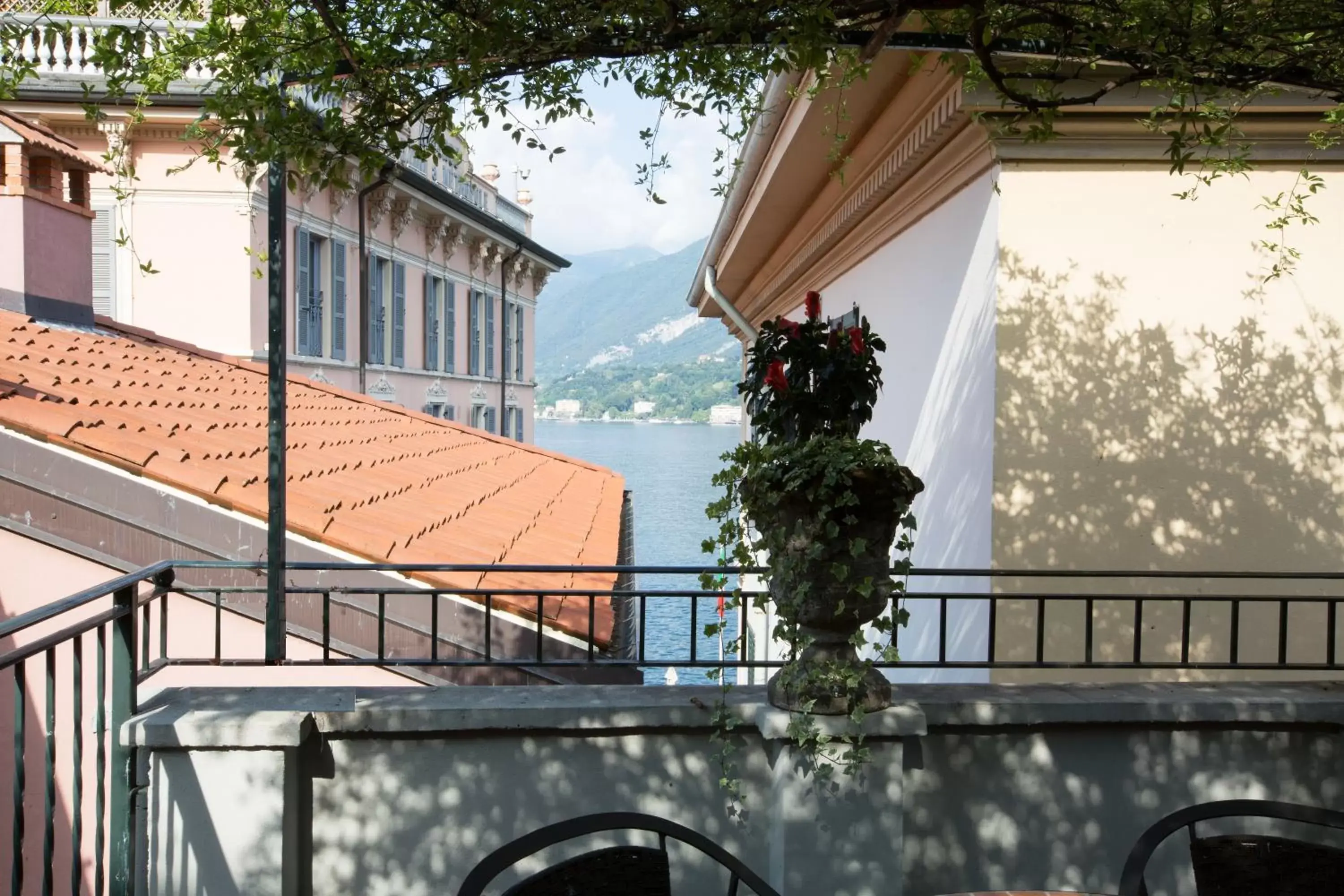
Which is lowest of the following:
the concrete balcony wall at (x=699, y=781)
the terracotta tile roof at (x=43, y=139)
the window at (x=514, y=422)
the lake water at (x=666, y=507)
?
the lake water at (x=666, y=507)

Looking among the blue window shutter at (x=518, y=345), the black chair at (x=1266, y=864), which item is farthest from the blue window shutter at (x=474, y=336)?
the black chair at (x=1266, y=864)

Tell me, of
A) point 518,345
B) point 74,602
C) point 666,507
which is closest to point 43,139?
point 74,602

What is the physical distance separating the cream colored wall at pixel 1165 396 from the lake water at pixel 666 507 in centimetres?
157

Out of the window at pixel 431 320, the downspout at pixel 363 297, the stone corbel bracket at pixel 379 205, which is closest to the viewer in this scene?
the downspout at pixel 363 297

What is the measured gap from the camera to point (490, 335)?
27266 mm

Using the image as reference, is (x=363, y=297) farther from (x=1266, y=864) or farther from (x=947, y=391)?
(x=1266, y=864)

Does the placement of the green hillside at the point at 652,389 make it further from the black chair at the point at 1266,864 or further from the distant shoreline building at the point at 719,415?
the black chair at the point at 1266,864

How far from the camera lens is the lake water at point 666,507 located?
49.7ft

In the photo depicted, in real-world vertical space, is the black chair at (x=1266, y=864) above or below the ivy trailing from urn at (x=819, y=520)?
below

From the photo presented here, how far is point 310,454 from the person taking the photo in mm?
8180

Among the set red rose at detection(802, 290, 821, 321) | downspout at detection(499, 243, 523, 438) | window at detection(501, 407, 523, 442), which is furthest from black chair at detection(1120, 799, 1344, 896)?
window at detection(501, 407, 523, 442)

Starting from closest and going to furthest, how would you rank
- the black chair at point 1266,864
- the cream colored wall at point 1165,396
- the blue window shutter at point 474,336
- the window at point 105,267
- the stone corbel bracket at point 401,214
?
the black chair at point 1266,864, the cream colored wall at point 1165,396, the window at point 105,267, the stone corbel bracket at point 401,214, the blue window shutter at point 474,336

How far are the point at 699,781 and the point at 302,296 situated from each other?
46.5 feet

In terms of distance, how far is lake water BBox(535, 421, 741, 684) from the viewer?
15.1 m
